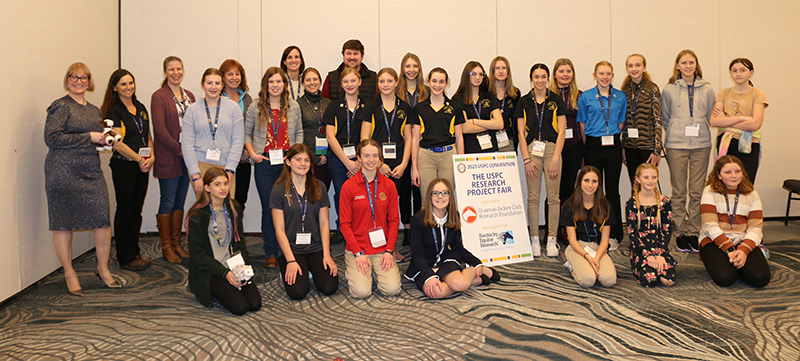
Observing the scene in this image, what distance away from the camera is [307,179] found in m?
3.44

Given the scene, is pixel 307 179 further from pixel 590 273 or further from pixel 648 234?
pixel 648 234

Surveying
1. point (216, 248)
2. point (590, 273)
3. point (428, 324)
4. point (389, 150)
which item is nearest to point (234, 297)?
point (216, 248)

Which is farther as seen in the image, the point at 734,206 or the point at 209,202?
the point at 734,206

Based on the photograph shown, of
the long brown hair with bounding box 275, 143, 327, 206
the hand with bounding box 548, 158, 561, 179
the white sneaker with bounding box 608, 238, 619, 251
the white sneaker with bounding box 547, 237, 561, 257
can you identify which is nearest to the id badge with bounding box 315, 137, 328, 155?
the long brown hair with bounding box 275, 143, 327, 206

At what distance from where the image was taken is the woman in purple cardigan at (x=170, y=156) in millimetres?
4070

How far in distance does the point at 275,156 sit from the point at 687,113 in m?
3.77

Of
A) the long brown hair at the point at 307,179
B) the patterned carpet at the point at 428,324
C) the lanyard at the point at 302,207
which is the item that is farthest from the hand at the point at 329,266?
the long brown hair at the point at 307,179

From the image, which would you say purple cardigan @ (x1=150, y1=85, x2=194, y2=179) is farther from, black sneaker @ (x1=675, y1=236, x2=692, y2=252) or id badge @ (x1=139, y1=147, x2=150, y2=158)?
black sneaker @ (x1=675, y1=236, x2=692, y2=252)

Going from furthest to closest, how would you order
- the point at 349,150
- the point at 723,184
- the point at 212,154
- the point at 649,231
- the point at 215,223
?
→ the point at 349,150
the point at 212,154
the point at 723,184
the point at 649,231
the point at 215,223

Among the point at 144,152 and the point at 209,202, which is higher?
the point at 144,152

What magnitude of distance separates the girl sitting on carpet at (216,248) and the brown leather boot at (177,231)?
4.19ft

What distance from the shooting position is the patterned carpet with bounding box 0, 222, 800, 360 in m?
2.38

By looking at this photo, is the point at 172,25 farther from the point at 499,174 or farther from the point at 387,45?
the point at 499,174

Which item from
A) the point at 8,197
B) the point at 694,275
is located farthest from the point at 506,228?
the point at 8,197
